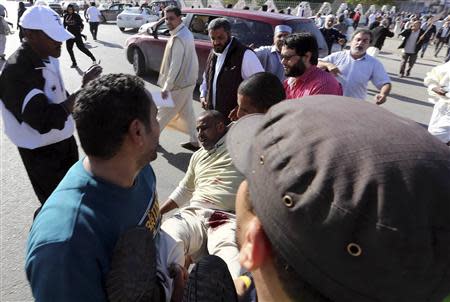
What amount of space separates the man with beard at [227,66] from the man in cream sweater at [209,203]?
1.05m

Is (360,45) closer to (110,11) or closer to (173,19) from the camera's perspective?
(173,19)

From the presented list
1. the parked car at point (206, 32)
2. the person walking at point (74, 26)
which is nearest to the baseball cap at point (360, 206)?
the parked car at point (206, 32)

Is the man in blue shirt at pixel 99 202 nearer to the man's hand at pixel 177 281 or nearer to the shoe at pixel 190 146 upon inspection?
the man's hand at pixel 177 281

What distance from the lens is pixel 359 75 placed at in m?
4.36

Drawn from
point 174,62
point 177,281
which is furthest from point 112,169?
point 174,62

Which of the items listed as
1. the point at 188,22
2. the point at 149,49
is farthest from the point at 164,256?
the point at 149,49

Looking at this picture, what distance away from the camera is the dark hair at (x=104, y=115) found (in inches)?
52.6

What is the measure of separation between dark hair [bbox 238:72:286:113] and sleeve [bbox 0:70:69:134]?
52.9 inches

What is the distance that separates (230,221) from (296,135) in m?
1.67

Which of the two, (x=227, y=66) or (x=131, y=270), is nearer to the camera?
(x=131, y=270)

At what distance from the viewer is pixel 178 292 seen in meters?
1.48

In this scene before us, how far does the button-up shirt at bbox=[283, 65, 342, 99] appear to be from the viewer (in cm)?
291

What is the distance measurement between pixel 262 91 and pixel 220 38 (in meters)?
1.54

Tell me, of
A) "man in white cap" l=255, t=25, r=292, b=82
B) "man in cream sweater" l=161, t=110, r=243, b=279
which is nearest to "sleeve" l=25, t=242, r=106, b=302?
"man in cream sweater" l=161, t=110, r=243, b=279
